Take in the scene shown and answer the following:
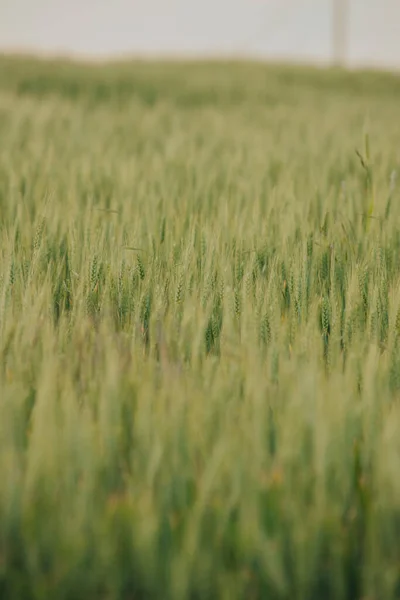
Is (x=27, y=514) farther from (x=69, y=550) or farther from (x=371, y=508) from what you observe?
(x=371, y=508)

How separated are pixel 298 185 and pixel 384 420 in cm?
113

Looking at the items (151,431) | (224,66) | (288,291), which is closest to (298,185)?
(288,291)

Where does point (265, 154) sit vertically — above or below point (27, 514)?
above

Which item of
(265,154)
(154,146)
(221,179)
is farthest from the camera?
(154,146)

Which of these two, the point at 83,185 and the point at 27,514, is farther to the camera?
the point at 83,185

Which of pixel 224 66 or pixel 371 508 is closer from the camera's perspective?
pixel 371 508

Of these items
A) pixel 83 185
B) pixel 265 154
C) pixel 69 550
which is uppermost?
pixel 265 154

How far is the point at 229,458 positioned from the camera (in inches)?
18.2

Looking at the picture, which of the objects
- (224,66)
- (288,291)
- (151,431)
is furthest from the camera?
(224,66)

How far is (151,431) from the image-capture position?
0.50 metres

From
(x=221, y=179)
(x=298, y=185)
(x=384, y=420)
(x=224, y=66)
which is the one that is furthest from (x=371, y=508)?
(x=224, y=66)

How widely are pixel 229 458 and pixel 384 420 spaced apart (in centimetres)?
16

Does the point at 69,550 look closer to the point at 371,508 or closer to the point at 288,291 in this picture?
the point at 371,508

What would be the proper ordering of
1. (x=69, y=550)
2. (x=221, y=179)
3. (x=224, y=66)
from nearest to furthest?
(x=69, y=550), (x=221, y=179), (x=224, y=66)
